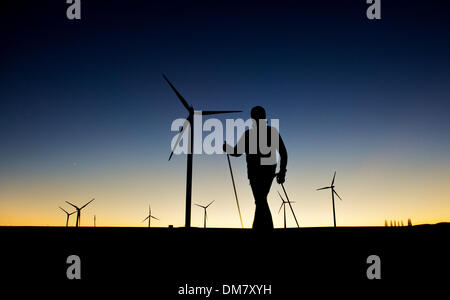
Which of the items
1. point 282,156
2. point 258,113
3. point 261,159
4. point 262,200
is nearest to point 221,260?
point 262,200

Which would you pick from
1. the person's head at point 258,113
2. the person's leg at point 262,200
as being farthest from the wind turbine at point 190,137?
the person's head at point 258,113

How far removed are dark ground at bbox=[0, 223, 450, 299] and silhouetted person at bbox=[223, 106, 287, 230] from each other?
2.22 ft

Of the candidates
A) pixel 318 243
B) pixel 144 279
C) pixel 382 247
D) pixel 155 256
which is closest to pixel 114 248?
pixel 155 256

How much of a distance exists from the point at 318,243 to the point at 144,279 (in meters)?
3.08

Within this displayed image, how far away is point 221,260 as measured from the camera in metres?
4.02

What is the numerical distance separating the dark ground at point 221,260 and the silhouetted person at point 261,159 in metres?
0.68

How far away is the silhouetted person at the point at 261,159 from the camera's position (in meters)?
5.86

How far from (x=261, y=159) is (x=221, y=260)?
2.79 meters

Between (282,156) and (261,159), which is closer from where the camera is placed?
(261,159)

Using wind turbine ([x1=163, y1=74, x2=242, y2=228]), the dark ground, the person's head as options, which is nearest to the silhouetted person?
the person's head

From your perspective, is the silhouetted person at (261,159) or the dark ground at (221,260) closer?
the dark ground at (221,260)

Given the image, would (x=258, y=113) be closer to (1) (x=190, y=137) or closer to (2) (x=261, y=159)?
(2) (x=261, y=159)

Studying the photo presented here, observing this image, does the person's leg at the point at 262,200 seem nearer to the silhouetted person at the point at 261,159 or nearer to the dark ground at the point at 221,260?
the silhouetted person at the point at 261,159
